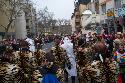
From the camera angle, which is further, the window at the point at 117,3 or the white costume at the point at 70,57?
the window at the point at 117,3

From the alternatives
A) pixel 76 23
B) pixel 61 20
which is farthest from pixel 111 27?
pixel 61 20

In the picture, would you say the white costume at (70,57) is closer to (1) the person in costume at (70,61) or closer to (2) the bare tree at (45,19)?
(1) the person in costume at (70,61)

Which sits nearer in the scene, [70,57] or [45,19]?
[70,57]

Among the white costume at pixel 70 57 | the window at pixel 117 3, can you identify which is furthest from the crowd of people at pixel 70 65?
the window at pixel 117 3

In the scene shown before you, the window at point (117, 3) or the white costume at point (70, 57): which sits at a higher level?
the window at point (117, 3)

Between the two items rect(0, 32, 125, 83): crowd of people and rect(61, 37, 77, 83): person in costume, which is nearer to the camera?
rect(0, 32, 125, 83): crowd of people

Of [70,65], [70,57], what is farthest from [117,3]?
[70,65]

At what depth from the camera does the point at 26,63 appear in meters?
14.2

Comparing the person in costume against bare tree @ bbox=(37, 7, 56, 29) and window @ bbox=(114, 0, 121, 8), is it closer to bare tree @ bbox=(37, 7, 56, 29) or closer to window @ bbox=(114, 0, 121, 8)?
window @ bbox=(114, 0, 121, 8)

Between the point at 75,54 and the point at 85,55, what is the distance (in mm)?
404

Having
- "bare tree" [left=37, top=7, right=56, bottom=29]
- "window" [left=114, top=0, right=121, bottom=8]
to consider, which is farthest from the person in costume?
"bare tree" [left=37, top=7, right=56, bottom=29]

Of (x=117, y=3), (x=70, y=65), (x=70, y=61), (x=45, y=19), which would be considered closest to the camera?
(x=70, y=65)

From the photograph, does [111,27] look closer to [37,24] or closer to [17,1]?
[17,1]

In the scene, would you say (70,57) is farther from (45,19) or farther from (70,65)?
(45,19)
